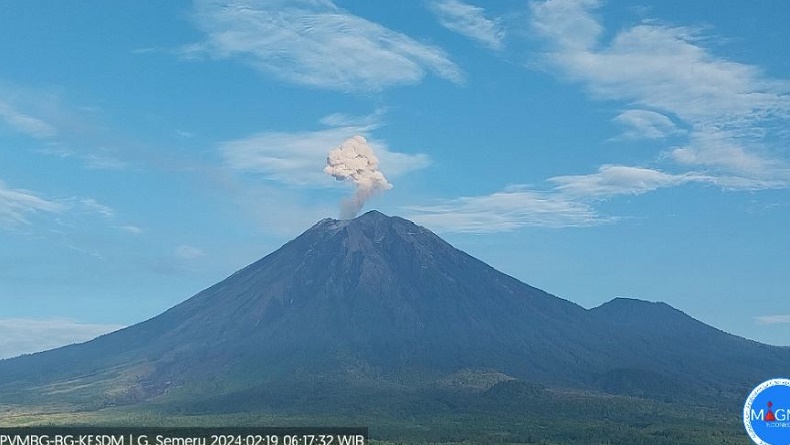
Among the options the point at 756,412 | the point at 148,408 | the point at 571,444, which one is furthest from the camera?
the point at 148,408

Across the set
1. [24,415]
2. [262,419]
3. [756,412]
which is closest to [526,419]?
[262,419]

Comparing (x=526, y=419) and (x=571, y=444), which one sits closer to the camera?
(x=571, y=444)

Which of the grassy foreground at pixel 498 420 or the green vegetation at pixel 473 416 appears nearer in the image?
the grassy foreground at pixel 498 420

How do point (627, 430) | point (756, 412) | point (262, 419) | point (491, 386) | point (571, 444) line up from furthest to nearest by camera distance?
1. point (491, 386)
2. point (262, 419)
3. point (627, 430)
4. point (571, 444)
5. point (756, 412)

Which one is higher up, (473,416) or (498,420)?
(473,416)

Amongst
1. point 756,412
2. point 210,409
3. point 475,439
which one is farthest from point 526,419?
point 756,412

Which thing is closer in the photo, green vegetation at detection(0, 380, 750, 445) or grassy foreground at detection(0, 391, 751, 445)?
grassy foreground at detection(0, 391, 751, 445)

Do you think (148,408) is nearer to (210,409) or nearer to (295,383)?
(210,409)

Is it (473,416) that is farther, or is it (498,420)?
(473,416)

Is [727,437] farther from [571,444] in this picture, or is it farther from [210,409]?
[210,409]
